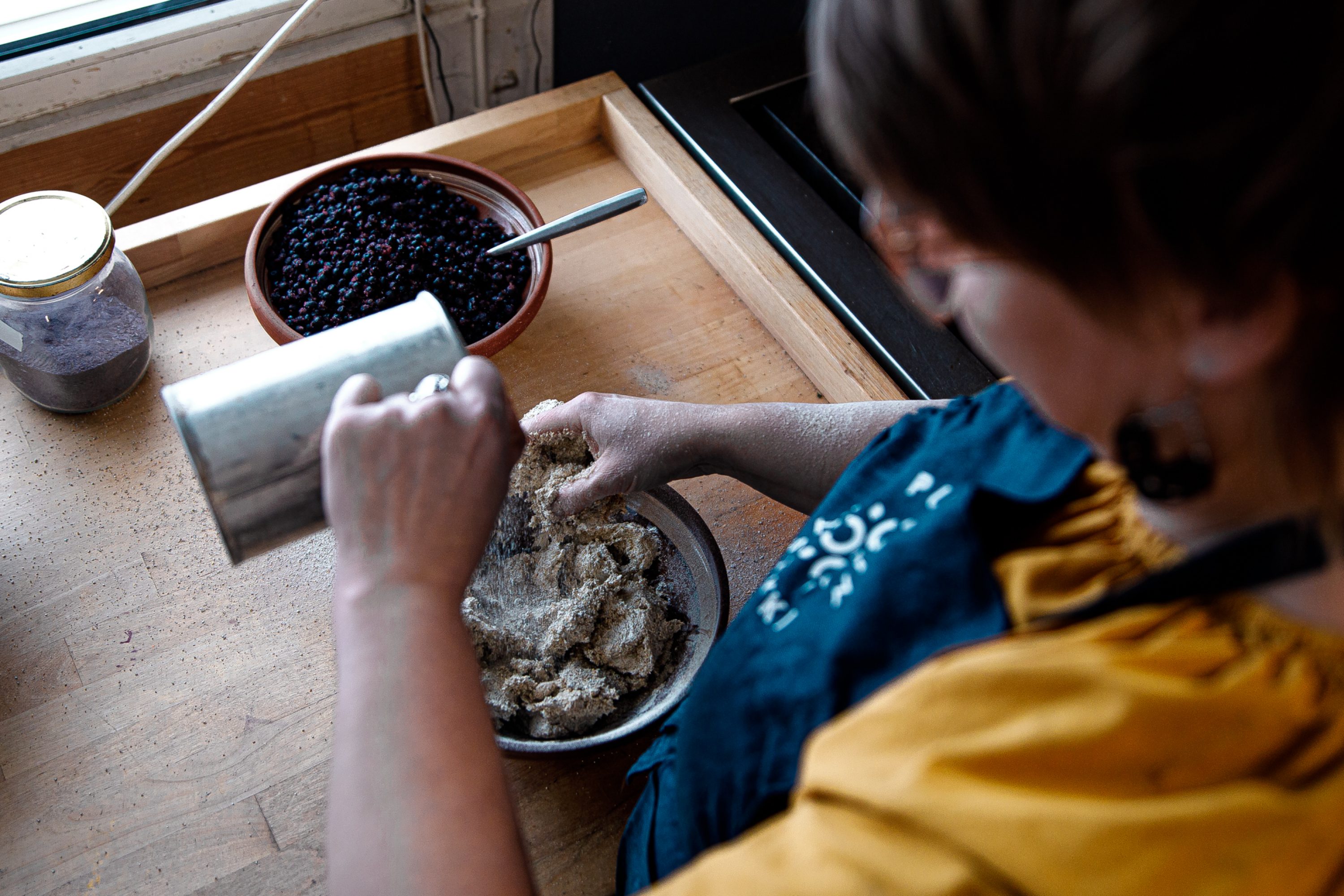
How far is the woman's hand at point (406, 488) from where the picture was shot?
580 millimetres

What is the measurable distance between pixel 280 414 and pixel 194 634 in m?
Answer: 0.35

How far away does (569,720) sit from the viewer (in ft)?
2.47

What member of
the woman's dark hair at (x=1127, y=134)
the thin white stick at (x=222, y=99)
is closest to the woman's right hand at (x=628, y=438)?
the woman's dark hair at (x=1127, y=134)

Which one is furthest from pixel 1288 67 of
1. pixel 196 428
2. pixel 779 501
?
pixel 779 501

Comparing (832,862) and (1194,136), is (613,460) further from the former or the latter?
(1194,136)

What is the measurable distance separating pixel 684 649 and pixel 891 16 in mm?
555

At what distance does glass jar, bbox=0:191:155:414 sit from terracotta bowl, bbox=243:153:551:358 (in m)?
0.11

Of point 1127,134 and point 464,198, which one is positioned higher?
point 1127,134

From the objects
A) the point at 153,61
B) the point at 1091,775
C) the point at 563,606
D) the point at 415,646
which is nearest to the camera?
the point at 1091,775

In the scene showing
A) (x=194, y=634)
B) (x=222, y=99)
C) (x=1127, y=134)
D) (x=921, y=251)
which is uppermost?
(x=1127, y=134)

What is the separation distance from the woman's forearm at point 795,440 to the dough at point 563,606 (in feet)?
0.34

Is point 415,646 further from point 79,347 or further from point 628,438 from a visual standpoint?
point 79,347

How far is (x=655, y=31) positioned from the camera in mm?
1723

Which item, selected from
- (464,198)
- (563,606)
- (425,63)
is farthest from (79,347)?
(425,63)
